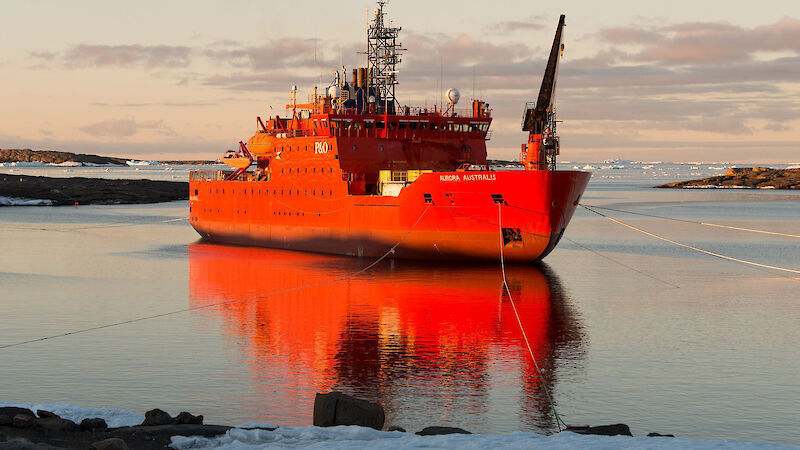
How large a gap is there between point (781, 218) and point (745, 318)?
5642cm

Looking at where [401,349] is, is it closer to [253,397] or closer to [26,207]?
[253,397]

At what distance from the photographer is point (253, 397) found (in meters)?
17.1

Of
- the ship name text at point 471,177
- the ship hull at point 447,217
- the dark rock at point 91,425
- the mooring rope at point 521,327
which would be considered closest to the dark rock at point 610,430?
the mooring rope at point 521,327

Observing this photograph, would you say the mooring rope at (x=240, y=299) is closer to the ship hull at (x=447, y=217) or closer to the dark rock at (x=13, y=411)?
the ship hull at (x=447, y=217)

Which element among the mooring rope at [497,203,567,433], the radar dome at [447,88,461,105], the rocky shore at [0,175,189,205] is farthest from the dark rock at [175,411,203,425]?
the rocky shore at [0,175,189,205]

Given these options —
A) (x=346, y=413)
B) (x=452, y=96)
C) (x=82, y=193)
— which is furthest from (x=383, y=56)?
(x=82, y=193)

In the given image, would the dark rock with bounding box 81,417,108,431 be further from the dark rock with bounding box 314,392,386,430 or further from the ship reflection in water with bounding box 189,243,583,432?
the dark rock with bounding box 314,392,386,430

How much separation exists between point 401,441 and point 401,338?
10603mm

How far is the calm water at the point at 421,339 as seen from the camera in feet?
Answer: 54.7

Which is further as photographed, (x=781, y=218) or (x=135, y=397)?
(x=781, y=218)

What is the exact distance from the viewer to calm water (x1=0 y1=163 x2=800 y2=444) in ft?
54.7

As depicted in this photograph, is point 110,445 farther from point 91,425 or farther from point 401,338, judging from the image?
point 401,338

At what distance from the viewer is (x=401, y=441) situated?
12961mm

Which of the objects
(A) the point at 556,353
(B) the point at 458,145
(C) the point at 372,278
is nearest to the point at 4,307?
(C) the point at 372,278
